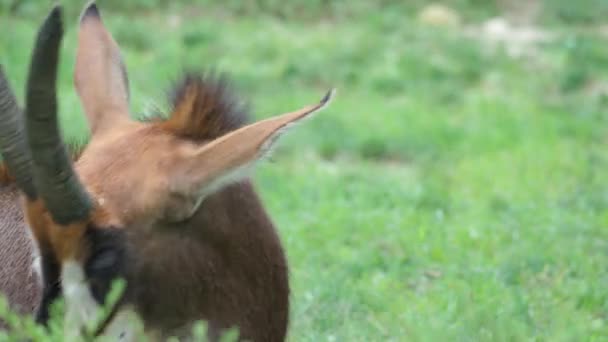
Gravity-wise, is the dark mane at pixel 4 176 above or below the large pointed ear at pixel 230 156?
below

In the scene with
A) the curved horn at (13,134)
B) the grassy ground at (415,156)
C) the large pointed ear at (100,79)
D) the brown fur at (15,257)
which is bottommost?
the grassy ground at (415,156)

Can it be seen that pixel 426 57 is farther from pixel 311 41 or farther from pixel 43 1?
pixel 43 1

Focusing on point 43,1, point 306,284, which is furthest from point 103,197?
point 43,1

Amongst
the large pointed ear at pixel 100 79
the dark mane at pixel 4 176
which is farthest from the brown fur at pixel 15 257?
the large pointed ear at pixel 100 79

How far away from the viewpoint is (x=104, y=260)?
196 inches

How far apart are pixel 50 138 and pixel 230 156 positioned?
2.03 feet

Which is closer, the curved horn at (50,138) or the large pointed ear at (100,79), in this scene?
the curved horn at (50,138)

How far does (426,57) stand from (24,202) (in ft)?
30.7

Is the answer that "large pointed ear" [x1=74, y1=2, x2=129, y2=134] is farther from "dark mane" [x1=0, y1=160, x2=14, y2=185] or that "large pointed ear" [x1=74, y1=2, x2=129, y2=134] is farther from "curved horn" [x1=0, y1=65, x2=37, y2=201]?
"dark mane" [x1=0, y1=160, x2=14, y2=185]

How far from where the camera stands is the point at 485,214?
9.65 m

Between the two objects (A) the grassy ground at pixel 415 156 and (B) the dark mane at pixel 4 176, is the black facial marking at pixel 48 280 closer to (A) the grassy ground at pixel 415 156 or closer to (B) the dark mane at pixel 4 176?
(A) the grassy ground at pixel 415 156

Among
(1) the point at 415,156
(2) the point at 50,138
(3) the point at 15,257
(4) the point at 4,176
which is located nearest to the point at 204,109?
(2) the point at 50,138

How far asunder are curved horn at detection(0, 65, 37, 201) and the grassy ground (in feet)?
2.52

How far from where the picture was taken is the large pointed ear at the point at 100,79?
568cm
